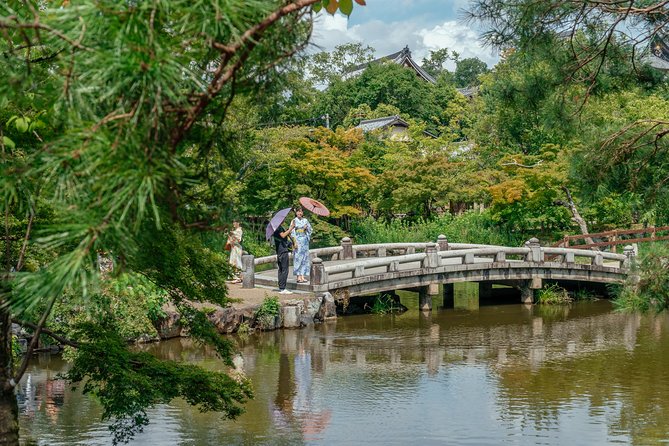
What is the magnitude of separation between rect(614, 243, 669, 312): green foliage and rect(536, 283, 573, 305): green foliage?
14872mm

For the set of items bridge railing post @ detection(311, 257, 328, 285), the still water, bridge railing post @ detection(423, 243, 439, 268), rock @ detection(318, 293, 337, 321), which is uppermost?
bridge railing post @ detection(423, 243, 439, 268)

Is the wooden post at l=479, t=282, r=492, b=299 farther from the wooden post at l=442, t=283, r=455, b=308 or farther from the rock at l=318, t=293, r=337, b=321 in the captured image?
the rock at l=318, t=293, r=337, b=321

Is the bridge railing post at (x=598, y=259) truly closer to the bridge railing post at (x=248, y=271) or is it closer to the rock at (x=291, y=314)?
the rock at (x=291, y=314)

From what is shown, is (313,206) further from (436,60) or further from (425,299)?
(436,60)

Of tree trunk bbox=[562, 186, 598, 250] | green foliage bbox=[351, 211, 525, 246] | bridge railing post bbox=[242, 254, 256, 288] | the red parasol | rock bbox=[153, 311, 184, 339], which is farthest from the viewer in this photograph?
green foliage bbox=[351, 211, 525, 246]

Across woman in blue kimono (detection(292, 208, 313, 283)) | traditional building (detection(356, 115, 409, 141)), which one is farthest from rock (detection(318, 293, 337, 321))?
traditional building (detection(356, 115, 409, 141))

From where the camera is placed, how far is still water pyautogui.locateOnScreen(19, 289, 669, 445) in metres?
10.0

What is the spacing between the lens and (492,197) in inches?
1038

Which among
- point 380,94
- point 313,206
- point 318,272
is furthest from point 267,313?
point 380,94

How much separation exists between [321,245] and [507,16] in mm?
18400

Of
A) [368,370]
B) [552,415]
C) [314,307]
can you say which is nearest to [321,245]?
[314,307]

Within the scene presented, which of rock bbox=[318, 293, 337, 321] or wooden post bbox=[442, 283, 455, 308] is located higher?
wooden post bbox=[442, 283, 455, 308]

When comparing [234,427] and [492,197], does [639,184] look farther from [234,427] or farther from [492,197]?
[492,197]

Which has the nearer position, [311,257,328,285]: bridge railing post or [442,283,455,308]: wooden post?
[311,257,328,285]: bridge railing post
